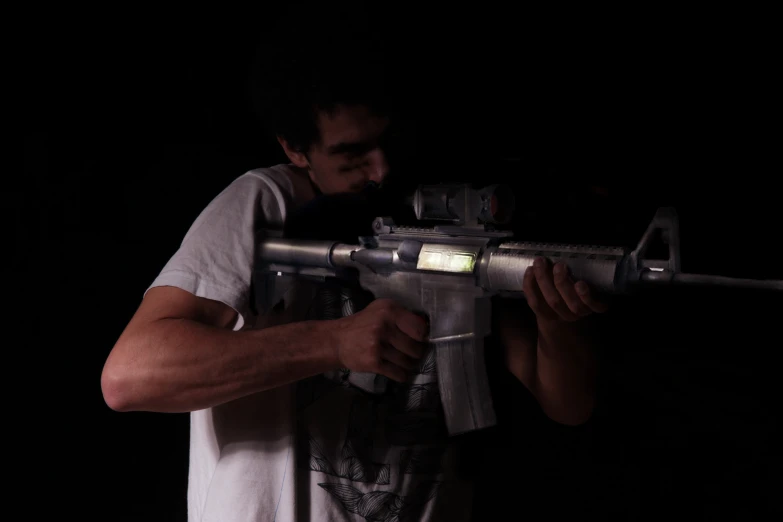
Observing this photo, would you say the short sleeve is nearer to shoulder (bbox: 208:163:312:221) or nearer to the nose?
shoulder (bbox: 208:163:312:221)

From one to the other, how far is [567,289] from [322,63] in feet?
1.36

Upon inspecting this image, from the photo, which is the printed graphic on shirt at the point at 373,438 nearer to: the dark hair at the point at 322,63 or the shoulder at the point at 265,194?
the shoulder at the point at 265,194

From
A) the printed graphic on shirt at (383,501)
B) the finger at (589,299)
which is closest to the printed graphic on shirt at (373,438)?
the printed graphic on shirt at (383,501)

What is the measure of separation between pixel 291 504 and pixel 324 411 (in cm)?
13

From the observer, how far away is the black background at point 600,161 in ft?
2.07

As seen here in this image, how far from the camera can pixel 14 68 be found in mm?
1188

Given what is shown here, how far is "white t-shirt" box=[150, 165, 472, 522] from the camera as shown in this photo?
2.82 ft

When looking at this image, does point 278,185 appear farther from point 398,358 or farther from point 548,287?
point 548,287

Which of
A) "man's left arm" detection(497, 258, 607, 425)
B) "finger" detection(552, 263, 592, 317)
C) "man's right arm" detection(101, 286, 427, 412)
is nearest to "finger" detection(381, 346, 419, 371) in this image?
"man's right arm" detection(101, 286, 427, 412)

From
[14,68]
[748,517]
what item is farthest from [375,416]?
[14,68]

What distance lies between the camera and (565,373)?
0.77m

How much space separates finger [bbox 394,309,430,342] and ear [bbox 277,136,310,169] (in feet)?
0.86

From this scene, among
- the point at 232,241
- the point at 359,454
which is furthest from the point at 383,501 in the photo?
the point at 232,241

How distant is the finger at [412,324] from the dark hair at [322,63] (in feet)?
0.81
